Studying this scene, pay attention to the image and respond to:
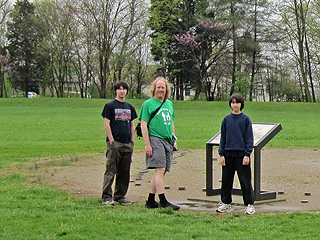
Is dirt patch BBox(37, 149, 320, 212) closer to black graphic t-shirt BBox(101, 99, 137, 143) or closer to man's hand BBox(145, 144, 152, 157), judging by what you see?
man's hand BBox(145, 144, 152, 157)

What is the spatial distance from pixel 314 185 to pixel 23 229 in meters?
5.84

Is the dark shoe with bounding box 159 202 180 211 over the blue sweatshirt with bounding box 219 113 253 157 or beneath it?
beneath

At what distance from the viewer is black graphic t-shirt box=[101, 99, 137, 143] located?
25.4ft

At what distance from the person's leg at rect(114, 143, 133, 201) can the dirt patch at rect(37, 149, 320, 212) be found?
1.31 ft

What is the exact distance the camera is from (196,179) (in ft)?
34.3

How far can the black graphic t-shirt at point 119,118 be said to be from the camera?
7.74 m

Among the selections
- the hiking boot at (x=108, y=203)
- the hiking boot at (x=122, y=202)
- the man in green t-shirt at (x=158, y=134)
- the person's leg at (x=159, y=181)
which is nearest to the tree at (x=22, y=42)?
the hiking boot at (x=122, y=202)

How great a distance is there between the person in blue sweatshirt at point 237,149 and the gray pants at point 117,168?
1565 mm

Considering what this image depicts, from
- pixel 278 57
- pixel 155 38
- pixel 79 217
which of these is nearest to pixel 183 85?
pixel 155 38

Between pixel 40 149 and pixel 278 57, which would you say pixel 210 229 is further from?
pixel 278 57

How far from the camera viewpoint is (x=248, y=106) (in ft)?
153

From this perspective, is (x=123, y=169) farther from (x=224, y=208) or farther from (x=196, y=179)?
(x=196, y=179)

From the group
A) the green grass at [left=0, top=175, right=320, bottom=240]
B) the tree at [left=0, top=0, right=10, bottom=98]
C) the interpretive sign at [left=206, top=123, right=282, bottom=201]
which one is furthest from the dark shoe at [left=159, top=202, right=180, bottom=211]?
the tree at [left=0, top=0, right=10, bottom=98]

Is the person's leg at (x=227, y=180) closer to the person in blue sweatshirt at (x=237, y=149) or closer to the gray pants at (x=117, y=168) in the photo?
the person in blue sweatshirt at (x=237, y=149)
